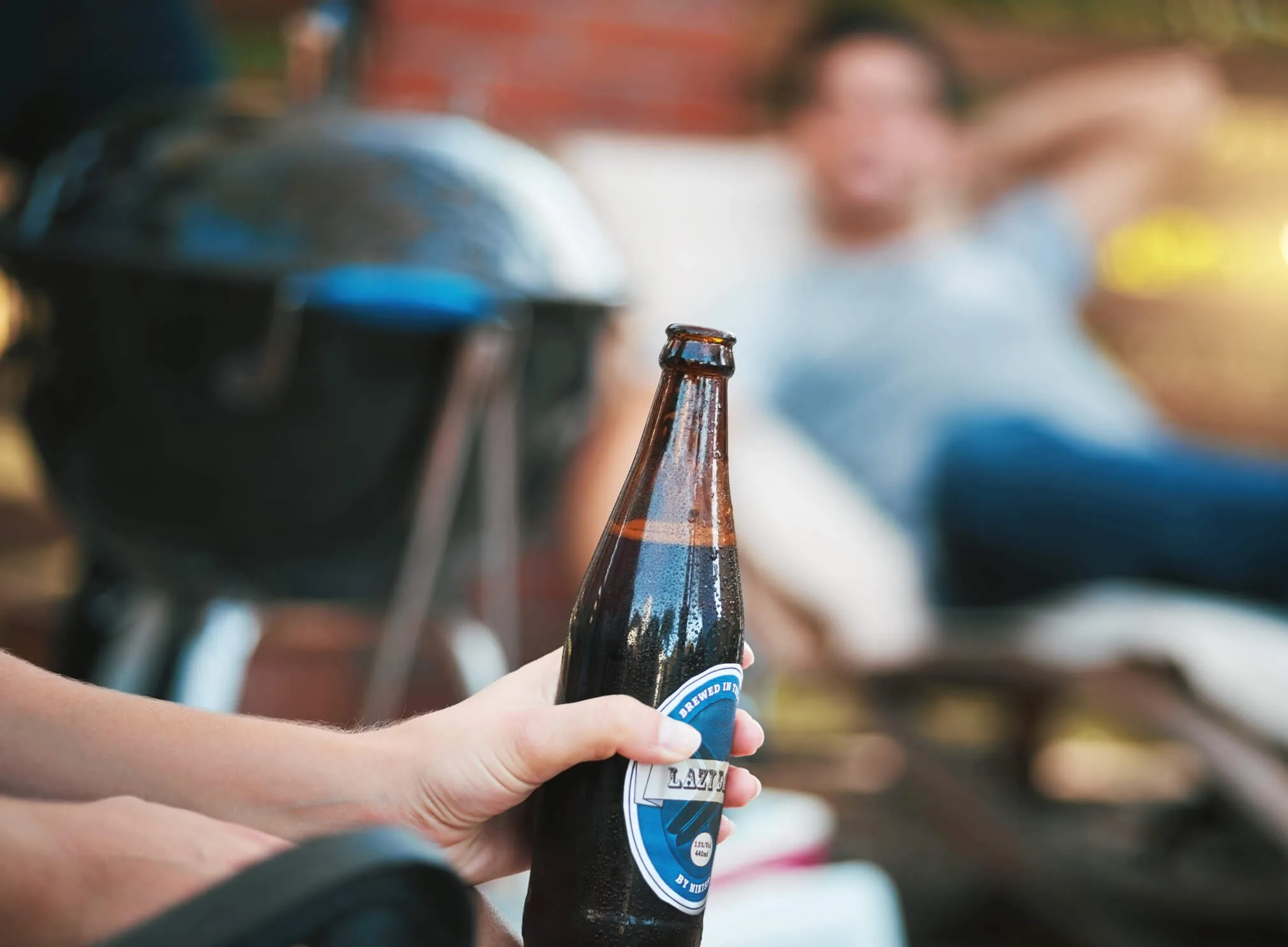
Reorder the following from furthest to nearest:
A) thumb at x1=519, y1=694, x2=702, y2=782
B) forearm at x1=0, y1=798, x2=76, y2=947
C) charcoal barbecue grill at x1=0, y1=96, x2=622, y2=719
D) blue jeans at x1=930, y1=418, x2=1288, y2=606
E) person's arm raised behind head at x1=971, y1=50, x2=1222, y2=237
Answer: person's arm raised behind head at x1=971, y1=50, x2=1222, y2=237
blue jeans at x1=930, y1=418, x2=1288, y2=606
charcoal barbecue grill at x1=0, y1=96, x2=622, y2=719
thumb at x1=519, y1=694, x2=702, y2=782
forearm at x1=0, y1=798, x2=76, y2=947

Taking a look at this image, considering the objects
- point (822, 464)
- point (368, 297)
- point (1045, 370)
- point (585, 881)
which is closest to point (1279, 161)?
point (1045, 370)

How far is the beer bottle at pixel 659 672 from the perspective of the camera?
584mm

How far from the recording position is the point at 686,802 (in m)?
0.58

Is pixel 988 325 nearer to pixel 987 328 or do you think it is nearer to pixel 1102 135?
pixel 987 328

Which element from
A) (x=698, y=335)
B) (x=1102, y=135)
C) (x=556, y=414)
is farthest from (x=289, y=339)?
(x=1102, y=135)

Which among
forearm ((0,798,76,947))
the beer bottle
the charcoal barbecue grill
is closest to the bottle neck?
the beer bottle

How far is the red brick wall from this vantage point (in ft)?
8.77

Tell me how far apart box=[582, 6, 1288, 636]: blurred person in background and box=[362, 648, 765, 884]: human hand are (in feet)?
4.12

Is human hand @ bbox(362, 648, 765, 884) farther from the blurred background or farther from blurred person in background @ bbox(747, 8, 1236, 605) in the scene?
blurred person in background @ bbox(747, 8, 1236, 605)

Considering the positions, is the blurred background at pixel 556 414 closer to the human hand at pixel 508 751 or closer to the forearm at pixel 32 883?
the human hand at pixel 508 751

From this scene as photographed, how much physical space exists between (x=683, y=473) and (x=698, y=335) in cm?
6

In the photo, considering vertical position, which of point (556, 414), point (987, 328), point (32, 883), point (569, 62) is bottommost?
point (32, 883)

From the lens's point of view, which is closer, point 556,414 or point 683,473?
point 683,473

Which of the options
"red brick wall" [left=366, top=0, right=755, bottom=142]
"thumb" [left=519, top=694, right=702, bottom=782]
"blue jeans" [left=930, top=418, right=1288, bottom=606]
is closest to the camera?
"thumb" [left=519, top=694, right=702, bottom=782]
